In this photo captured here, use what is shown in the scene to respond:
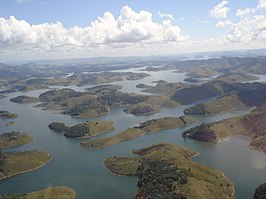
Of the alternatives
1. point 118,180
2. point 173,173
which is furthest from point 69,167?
point 173,173

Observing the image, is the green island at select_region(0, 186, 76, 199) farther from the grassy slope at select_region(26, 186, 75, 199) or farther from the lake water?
the lake water

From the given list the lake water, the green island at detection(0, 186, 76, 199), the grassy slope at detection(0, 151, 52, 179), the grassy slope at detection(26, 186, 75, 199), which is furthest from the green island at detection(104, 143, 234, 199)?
the grassy slope at detection(0, 151, 52, 179)

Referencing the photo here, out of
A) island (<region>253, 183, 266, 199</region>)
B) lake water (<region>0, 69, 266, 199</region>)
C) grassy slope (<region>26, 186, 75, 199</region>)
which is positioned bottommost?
lake water (<region>0, 69, 266, 199</region>)

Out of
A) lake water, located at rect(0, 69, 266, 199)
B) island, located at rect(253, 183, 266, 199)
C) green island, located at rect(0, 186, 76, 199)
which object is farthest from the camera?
lake water, located at rect(0, 69, 266, 199)

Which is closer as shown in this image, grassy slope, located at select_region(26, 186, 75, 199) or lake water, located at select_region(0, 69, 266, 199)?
grassy slope, located at select_region(26, 186, 75, 199)

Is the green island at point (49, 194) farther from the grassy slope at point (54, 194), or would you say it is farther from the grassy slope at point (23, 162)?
the grassy slope at point (23, 162)

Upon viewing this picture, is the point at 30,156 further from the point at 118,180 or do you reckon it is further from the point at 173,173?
the point at 173,173

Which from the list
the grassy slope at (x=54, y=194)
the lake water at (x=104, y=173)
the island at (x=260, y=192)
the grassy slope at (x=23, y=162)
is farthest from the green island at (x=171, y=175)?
the grassy slope at (x=23, y=162)

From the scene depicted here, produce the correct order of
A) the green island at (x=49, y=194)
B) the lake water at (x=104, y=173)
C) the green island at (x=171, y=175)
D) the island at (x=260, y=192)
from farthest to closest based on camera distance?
the lake water at (x=104, y=173) < the green island at (x=49, y=194) < the green island at (x=171, y=175) < the island at (x=260, y=192)

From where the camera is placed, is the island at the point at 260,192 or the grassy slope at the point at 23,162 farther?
the grassy slope at the point at 23,162
